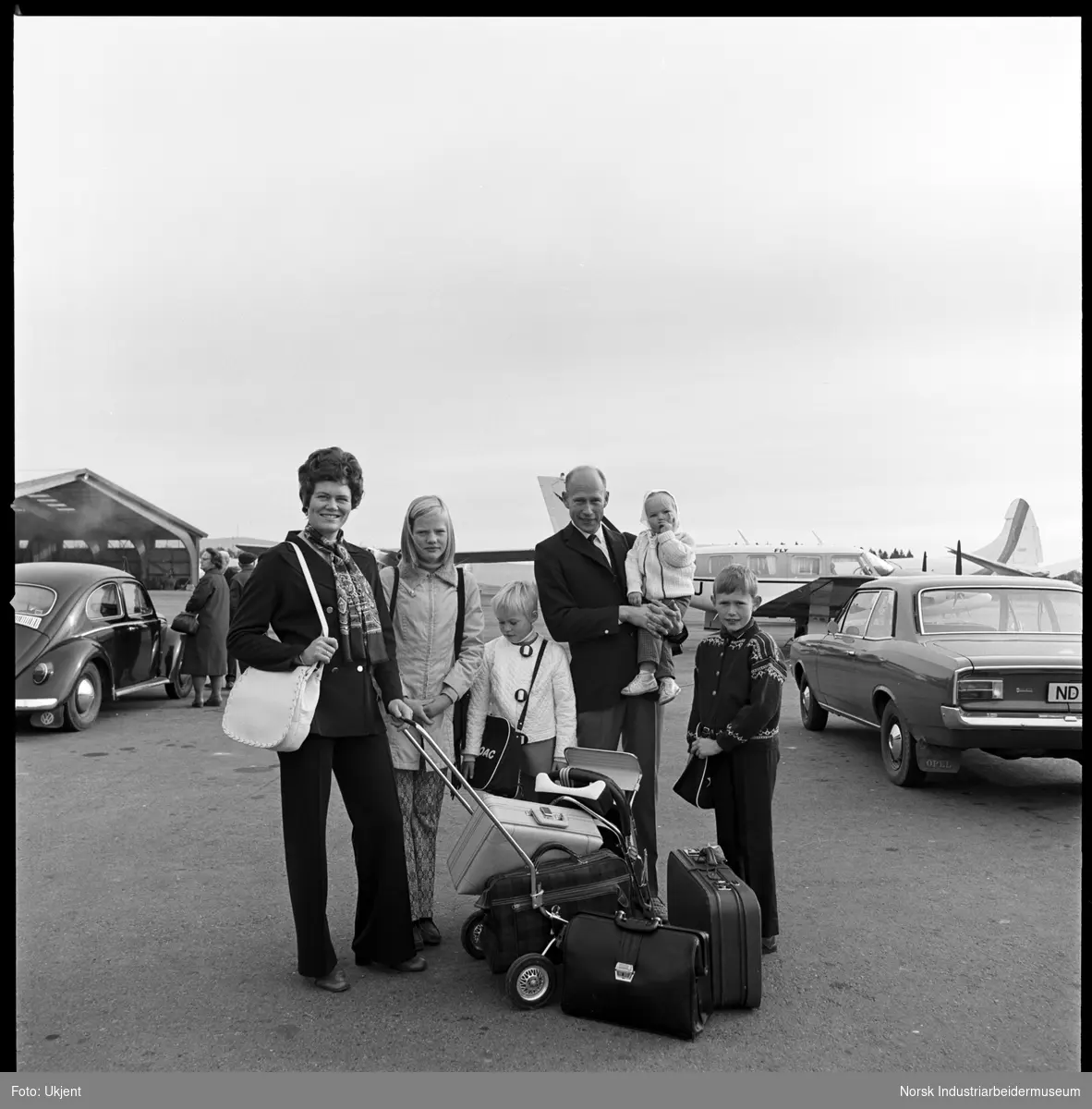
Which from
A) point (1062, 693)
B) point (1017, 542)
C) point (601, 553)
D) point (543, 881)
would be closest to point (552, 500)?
point (1017, 542)

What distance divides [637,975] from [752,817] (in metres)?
0.98

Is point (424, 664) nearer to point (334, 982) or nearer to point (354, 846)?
point (354, 846)

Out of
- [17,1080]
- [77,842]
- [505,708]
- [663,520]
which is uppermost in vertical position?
[663,520]

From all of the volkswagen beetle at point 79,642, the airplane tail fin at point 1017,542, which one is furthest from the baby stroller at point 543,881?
the airplane tail fin at point 1017,542

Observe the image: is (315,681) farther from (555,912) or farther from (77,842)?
(77,842)

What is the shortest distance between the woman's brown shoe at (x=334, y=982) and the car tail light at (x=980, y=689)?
4.67 metres

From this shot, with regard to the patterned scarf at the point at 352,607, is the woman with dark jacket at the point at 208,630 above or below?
below

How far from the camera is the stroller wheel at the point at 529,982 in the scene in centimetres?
343

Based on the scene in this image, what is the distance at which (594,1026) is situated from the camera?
3.31 m

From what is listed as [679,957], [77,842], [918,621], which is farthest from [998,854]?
[77,842]

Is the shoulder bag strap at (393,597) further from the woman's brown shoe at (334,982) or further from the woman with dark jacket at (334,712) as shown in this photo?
the woman's brown shoe at (334,982)

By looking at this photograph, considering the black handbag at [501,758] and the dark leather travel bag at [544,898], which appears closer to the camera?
the dark leather travel bag at [544,898]

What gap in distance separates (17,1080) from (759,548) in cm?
2774

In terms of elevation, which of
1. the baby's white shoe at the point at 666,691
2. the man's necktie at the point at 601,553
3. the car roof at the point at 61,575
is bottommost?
the baby's white shoe at the point at 666,691
